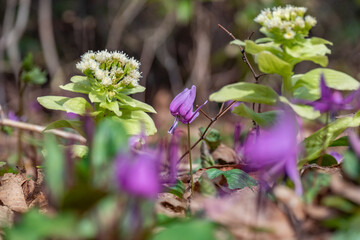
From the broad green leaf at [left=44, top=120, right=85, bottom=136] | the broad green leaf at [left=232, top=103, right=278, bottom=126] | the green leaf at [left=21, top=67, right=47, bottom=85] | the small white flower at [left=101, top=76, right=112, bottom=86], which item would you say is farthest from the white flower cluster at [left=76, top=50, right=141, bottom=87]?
the green leaf at [left=21, top=67, right=47, bottom=85]

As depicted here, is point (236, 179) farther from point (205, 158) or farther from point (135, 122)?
point (205, 158)

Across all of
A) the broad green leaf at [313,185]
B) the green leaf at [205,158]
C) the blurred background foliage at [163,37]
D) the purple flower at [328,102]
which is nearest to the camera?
the broad green leaf at [313,185]

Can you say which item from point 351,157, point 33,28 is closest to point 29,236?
point 351,157

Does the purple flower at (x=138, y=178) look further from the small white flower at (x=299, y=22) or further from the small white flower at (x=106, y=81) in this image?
the small white flower at (x=299, y=22)

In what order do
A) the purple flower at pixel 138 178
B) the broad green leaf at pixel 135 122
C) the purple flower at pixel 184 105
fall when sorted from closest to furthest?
the purple flower at pixel 138 178
the broad green leaf at pixel 135 122
the purple flower at pixel 184 105

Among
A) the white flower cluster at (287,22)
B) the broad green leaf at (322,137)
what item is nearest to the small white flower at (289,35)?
the white flower cluster at (287,22)

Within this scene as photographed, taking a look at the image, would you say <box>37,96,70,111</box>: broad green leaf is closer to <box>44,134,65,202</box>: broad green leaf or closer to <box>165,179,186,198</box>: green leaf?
<box>165,179,186,198</box>: green leaf
